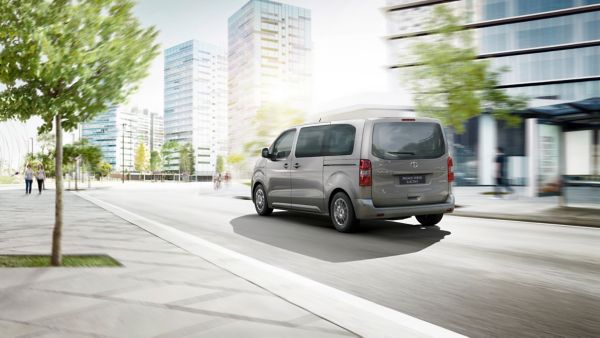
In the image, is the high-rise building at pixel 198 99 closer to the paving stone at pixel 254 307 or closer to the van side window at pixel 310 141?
the van side window at pixel 310 141

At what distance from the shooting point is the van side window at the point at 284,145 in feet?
34.0

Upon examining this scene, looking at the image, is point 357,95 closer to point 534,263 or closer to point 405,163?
point 405,163

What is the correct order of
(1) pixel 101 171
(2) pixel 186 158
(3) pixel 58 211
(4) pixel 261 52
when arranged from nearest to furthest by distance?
(3) pixel 58 211 < (1) pixel 101 171 < (2) pixel 186 158 < (4) pixel 261 52

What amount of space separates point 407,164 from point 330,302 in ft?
15.2

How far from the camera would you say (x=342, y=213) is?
337 inches

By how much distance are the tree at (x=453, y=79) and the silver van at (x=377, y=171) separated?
7175 mm

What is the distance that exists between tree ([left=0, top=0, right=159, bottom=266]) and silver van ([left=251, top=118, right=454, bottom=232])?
380cm

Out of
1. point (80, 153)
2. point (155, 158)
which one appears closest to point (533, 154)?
point (80, 153)

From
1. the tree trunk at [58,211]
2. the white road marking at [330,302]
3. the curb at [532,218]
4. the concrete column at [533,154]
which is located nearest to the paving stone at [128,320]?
the white road marking at [330,302]

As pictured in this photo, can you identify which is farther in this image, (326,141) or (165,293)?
(326,141)

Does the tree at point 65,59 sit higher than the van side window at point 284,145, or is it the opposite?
the tree at point 65,59

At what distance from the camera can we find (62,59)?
5.14 m

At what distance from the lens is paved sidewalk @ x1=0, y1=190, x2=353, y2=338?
10.9ft

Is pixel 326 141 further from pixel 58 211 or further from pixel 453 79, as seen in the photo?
pixel 453 79
